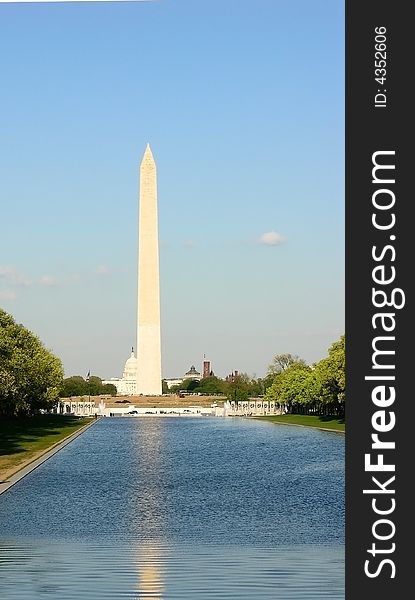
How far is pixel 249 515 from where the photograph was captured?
22.5 m

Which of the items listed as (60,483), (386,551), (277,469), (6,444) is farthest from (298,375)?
(386,551)

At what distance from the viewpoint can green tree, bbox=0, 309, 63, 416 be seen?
206 ft

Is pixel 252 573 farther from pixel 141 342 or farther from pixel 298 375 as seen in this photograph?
pixel 298 375

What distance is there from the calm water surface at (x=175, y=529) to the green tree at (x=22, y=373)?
22.4m

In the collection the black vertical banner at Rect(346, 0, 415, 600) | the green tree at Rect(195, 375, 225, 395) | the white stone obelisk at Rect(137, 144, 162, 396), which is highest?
the white stone obelisk at Rect(137, 144, 162, 396)

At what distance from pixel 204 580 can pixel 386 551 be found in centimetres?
649

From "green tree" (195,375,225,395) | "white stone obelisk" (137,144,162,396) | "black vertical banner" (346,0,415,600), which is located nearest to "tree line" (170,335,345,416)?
"white stone obelisk" (137,144,162,396)

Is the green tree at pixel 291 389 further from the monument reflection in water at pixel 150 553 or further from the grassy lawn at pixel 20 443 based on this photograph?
the monument reflection in water at pixel 150 553

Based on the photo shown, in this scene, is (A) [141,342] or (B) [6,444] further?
(A) [141,342]

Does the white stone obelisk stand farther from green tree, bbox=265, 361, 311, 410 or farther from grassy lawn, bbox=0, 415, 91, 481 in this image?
grassy lawn, bbox=0, 415, 91, 481

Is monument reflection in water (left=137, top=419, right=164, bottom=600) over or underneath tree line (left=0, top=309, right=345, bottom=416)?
underneath

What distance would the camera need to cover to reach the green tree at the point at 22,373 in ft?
206

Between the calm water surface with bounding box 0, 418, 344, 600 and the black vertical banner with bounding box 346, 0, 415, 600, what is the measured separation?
5.16 m

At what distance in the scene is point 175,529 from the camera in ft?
65.7
